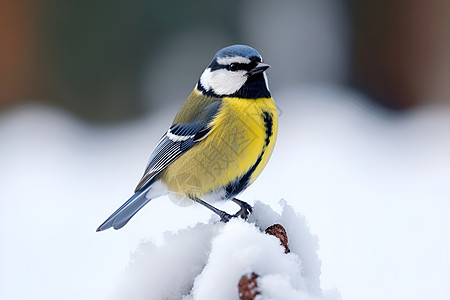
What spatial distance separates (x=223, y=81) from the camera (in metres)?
0.95

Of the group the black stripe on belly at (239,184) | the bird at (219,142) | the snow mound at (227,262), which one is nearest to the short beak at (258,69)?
the bird at (219,142)

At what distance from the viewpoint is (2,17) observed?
2.24m

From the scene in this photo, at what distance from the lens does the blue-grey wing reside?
0.94m

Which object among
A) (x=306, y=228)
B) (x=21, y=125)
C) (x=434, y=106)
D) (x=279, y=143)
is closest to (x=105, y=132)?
(x=21, y=125)

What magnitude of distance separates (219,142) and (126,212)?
215mm

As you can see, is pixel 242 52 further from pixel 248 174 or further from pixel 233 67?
pixel 248 174

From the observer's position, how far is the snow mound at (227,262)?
49 centimetres

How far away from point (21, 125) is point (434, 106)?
6.94 feet

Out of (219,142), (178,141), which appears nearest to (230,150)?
(219,142)

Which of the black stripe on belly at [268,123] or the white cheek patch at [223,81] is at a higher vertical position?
the white cheek patch at [223,81]

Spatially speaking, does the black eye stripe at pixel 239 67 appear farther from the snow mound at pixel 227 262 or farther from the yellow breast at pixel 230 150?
the snow mound at pixel 227 262

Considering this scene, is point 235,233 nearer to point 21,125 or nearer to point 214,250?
point 214,250

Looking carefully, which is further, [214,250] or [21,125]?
[21,125]

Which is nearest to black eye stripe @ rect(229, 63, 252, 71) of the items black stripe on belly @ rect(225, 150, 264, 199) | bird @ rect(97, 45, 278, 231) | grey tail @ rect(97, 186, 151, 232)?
→ bird @ rect(97, 45, 278, 231)
